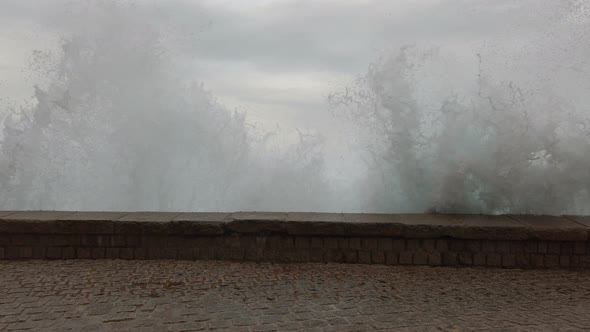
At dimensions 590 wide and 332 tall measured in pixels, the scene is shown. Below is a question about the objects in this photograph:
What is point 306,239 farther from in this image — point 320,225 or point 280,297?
point 280,297

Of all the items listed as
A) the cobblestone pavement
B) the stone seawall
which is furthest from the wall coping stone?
the cobblestone pavement

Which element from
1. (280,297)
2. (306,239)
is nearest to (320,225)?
(306,239)

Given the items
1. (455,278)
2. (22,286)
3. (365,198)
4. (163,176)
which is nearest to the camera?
(22,286)

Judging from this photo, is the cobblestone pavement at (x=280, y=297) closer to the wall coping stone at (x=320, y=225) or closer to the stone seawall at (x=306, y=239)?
the stone seawall at (x=306, y=239)

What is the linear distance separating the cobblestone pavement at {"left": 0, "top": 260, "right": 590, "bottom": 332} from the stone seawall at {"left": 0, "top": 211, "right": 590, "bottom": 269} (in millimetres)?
144

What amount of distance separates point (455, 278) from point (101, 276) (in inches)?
124

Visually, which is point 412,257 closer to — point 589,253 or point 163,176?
point 589,253

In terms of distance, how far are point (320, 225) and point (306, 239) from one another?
214mm

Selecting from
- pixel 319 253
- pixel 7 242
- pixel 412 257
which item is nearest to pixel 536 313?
pixel 412 257

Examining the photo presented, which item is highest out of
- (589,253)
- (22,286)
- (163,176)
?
(163,176)

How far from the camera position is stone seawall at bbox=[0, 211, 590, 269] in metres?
4.85

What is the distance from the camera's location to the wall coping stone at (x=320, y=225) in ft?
15.9

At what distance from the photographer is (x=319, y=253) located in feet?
16.6

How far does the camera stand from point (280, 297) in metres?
4.00
